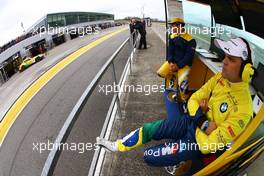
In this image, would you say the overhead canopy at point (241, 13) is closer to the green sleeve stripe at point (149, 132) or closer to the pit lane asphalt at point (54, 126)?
the green sleeve stripe at point (149, 132)

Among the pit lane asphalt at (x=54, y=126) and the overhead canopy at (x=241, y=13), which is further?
the pit lane asphalt at (x=54, y=126)

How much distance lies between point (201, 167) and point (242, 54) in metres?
1.19

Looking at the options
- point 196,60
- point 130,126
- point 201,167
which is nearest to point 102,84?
point 130,126

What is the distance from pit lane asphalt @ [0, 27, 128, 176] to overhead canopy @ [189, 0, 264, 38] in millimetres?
2000

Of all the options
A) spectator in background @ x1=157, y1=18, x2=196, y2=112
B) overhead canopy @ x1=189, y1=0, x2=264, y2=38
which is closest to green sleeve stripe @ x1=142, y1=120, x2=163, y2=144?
overhead canopy @ x1=189, y1=0, x2=264, y2=38

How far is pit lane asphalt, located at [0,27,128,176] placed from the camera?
520 centimetres

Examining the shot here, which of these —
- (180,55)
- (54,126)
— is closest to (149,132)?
(180,55)

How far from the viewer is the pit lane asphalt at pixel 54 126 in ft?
17.1

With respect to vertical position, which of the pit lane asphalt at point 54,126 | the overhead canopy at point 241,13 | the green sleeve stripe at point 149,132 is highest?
the overhead canopy at point 241,13

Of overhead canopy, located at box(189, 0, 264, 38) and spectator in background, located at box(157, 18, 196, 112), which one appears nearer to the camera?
overhead canopy, located at box(189, 0, 264, 38)

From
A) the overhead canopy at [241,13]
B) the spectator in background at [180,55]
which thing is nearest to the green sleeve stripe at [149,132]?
the overhead canopy at [241,13]

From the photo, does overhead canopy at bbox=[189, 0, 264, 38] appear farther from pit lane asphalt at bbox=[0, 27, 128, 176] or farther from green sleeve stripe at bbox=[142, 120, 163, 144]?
pit lane asphalt at bbox=[0, 27, 128, 176]

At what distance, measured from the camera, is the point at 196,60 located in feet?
18.3

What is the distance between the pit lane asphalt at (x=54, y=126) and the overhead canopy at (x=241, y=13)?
200 cm
